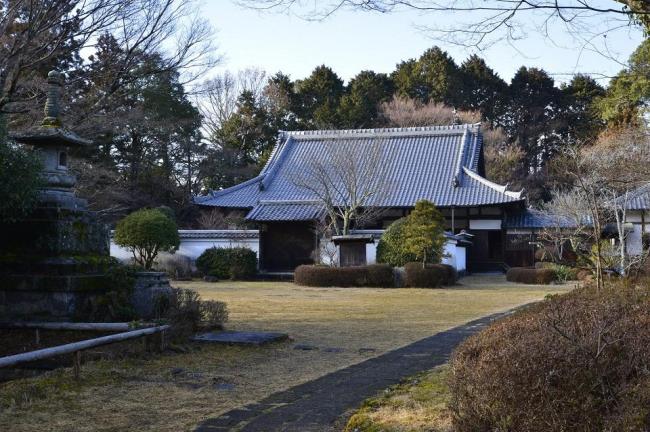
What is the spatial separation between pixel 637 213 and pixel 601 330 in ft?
88.5

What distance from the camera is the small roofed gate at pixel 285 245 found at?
26250 millimetres

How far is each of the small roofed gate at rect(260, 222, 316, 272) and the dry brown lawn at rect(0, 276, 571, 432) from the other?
41.1ft

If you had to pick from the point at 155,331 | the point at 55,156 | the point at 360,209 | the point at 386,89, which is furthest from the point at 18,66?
the point at 386,89

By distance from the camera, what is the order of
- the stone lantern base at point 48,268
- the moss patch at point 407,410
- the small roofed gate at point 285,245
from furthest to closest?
the small roofed gate at point 285,245 < the stone lantern base at point 48,268 < the moss patch at point 407,410

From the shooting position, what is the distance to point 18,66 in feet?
25.5

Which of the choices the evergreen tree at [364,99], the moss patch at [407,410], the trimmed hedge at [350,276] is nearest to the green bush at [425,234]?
the trimmed hedge at [350,276]

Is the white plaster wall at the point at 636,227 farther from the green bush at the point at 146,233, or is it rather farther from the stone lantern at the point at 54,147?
the stone lantern at the point at 54,147

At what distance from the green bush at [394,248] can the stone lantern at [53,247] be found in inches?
520

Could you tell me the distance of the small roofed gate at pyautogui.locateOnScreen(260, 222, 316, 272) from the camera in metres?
26.2

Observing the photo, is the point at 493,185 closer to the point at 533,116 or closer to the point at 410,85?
the point at 533,116

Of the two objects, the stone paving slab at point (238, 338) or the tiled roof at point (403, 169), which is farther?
the tiled roof at point (403, 169)

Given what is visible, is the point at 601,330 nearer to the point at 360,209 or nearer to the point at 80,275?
the point at 80,275

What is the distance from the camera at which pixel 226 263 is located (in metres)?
24.2

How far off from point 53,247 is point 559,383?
23.7ft
